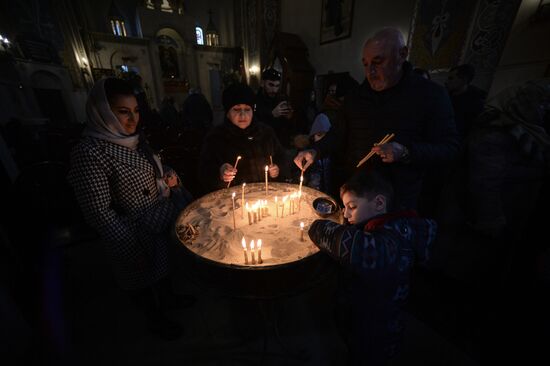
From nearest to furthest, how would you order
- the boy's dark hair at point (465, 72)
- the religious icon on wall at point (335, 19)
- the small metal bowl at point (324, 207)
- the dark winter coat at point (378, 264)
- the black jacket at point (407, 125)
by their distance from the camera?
1. the dark winter coat at point (378, 264)
2. the small metal bowl at point (324, 207)
3. the black jacket at point (407, 125)
4. the boy's dark hair at point (465, 72)
5. the religious icon on wall at point (335, 19)

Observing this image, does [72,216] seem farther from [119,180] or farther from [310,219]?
[310,219]

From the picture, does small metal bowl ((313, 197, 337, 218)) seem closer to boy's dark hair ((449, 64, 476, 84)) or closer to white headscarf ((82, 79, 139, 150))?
white headscarf ((82, 79, 139, 150))

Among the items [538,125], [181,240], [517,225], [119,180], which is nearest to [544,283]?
[517,225]

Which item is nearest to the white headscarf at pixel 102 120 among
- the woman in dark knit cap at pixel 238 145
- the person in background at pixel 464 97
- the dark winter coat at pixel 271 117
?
the woman in dark knit cap at pixel 238 145

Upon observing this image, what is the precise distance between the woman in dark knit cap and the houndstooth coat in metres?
0.90

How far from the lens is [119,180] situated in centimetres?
176

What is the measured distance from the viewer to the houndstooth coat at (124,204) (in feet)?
5.33

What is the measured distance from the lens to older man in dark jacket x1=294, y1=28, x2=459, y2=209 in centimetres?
189

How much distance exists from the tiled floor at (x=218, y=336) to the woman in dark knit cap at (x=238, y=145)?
134 centimetres

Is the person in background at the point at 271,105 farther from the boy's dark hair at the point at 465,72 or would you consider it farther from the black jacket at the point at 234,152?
the boy's dark hair at the point at 465,72

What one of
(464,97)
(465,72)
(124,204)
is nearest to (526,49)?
(465,72)

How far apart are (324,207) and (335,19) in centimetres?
765

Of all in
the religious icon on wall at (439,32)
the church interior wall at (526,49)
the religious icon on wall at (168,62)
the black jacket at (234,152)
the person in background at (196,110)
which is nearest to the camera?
the black jacket at (234,152)

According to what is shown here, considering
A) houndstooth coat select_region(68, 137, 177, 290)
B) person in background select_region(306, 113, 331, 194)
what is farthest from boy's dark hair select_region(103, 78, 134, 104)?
person in background select_region(306, 113, 331, 194)
